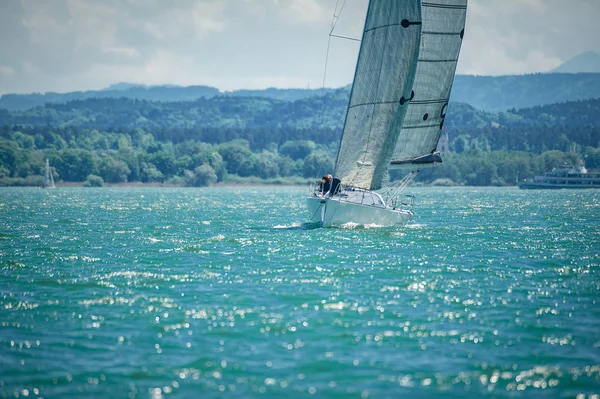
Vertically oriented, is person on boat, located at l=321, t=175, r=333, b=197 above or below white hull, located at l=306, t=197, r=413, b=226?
above

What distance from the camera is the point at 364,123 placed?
54.3 m

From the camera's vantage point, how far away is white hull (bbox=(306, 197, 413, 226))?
5322 centimetres

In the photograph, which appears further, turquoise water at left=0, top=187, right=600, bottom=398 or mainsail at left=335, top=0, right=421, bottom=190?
mainsail at left=335, top=0, right=421, bottom=190

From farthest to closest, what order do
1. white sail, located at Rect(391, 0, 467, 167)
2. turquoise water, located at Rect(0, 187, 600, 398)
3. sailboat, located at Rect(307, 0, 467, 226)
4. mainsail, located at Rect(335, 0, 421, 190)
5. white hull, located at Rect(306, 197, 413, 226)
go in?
white sail, located at Rect(391, 0, 467, 167), white hull, located at Rect(306, 197, 413, 226), sailboat, located at Rect(307, 0, 467, 226), mainsail, located at Rect(335, 0, 421, 190), turquoise water, located at Rect(0, 187, 600, 398)

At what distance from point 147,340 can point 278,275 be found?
1160 centimetres

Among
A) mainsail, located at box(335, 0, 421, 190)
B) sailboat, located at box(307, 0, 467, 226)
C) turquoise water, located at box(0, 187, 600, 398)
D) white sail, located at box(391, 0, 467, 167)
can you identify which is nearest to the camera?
turquoise water, located at box(0, 187, 600, 398)

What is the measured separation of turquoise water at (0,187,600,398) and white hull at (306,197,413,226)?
7181 mm

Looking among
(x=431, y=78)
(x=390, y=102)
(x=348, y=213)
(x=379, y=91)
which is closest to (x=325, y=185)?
(x=348, y=213)

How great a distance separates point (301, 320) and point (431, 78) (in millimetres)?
35359

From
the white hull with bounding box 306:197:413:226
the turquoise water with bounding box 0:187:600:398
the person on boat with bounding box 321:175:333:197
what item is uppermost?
the person on boat with bounding box 321:175:333:197

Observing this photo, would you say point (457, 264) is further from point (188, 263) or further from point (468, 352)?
point (468, 352)

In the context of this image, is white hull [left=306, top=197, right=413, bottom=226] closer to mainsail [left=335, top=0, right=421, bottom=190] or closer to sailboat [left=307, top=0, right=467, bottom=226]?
sailboat [left=307, top=0, right=467, bottom=226]

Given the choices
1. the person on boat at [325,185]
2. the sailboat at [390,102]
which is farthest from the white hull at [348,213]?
the person on boat at [325,185]

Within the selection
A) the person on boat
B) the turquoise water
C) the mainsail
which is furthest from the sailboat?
the turquoise water
